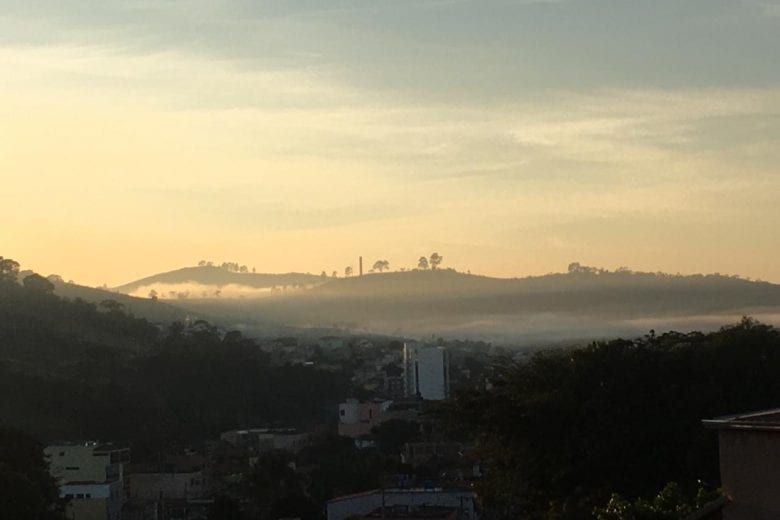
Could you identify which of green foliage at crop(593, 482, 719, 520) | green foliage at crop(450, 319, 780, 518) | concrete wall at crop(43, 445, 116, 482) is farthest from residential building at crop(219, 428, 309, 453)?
green foliage at crop(593, 482, 719, 520)

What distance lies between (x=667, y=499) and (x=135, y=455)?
4768 centimetres

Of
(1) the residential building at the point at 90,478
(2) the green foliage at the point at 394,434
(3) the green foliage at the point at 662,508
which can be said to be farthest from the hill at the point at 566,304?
(3) the green foliage at the point at 662,508

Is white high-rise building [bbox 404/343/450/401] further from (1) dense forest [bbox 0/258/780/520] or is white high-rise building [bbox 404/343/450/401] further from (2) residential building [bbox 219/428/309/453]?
(1) dense forest [bbox 0/258/780/520]

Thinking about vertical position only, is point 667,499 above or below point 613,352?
below

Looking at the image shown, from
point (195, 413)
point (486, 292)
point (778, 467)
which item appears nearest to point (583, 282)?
point (195, 413)

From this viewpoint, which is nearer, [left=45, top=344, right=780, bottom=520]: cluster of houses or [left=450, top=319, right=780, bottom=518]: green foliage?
[left=450, top=319, right=780, bottom=518]: green foliage

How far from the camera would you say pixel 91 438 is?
66.5 m

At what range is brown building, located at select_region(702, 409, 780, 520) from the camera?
1058 cm

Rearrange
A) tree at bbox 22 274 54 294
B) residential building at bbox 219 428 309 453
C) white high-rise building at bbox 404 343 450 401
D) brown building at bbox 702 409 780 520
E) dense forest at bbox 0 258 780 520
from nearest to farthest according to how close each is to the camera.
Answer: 1. brown building at bbox 702 409 780 520
2. dense forest at bbox 0 258 780 520
3. residential building at bbox 219 428 309 453
4. white high-rise building at bbox 404 343 450 401
5. tree at bbox 22 274 54 294

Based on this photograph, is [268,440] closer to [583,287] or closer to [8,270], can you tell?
[583,287]

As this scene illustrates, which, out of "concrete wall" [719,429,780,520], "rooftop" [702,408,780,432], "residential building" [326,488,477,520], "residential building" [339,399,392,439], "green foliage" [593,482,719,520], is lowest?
"residential building" [326,488,477,520]

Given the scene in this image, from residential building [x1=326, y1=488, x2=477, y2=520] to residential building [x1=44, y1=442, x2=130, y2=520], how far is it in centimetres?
863

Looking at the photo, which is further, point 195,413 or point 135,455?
point 195,413

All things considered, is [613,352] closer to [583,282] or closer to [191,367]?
[583,282]
